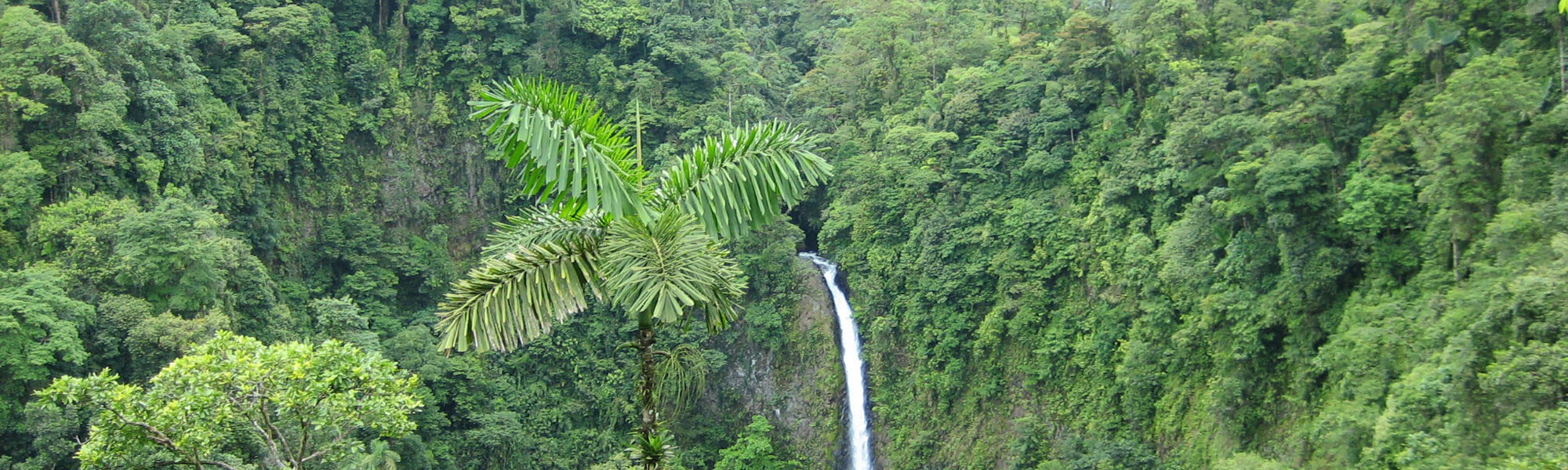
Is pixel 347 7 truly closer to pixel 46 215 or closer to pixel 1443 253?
pixel 46 215

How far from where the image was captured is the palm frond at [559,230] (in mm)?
4672

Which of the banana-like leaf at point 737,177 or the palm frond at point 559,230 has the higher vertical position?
the banana-like leaf at point 737,177

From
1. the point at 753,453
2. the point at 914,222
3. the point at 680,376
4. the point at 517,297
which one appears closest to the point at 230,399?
the point at 517,297

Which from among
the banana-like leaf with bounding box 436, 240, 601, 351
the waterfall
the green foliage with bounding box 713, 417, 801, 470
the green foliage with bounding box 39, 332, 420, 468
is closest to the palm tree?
the banana-like leaf with bounding box 436, 240, 601, 351

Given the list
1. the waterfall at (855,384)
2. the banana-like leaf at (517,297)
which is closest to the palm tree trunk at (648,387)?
the banana-like leaf at (517,297)

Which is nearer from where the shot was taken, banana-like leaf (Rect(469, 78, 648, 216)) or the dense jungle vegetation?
banana-like leaf (Rect(469, 78, 648, 216))

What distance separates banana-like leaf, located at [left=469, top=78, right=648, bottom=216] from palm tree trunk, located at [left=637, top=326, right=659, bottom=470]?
0.51m

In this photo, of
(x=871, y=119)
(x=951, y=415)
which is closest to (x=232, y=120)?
(x=871, y=119)

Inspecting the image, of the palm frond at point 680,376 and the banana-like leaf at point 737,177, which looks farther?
the banana-like leaf at point 737,177

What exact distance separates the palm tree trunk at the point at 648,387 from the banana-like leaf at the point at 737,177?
1.66ft

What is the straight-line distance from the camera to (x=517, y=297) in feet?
14.8

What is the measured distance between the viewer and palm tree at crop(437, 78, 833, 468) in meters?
4.34

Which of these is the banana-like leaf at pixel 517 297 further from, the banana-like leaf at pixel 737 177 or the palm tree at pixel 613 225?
the banana-like leaf at pixel 737 177

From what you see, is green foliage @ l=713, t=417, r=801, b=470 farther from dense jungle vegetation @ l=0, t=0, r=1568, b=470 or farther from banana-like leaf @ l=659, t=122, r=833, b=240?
banana-like leaf @ l=659, t=122, r=833, b=240
